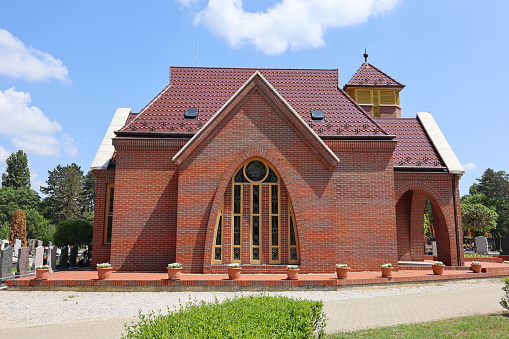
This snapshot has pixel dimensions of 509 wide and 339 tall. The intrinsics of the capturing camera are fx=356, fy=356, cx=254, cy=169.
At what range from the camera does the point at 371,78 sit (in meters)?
24.6

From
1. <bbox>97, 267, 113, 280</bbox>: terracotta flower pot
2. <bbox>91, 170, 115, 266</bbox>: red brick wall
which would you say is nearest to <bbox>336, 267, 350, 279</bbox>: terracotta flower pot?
<bbox>97, 267, 113, 280</bbox>: terracotta flower pot

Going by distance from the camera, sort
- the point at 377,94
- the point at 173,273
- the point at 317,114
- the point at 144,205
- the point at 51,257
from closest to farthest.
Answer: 1. the point at 173,273
2. the point at 144,205
3. the point at 51,257
4. the point at 317,114
5. the point at 377,94

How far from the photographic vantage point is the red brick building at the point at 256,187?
15.0 meters

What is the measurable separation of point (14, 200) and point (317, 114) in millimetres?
75418

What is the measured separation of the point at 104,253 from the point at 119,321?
8709 mm

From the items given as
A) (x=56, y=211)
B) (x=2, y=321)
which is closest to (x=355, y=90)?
(x=2, y=321)

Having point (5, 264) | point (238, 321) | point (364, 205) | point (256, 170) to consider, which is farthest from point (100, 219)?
point (238, 321)

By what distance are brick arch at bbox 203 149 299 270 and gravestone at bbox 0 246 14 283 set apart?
8387 millimetres

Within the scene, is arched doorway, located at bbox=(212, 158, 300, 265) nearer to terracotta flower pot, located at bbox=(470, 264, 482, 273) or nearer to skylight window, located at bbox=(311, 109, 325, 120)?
skylight window, located at bbox=(311, 109, 325, 120)

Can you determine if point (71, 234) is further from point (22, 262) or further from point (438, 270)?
point (438, 270)

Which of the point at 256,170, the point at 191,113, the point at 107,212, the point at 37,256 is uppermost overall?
the point at 191,113

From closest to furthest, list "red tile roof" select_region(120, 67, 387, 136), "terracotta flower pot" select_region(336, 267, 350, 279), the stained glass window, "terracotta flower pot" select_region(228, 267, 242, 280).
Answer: "terracotta flower pot" select_region(228, 267, 242, 280) < "terracotta flower pot" select_region(336, 267, 350, 279) < the stained glass window < "red tile roof" select_region(120, 67, 387, 136)

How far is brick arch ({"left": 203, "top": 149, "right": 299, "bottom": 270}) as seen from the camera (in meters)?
14.7

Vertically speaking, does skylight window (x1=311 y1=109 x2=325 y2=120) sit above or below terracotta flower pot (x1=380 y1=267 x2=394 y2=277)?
above
